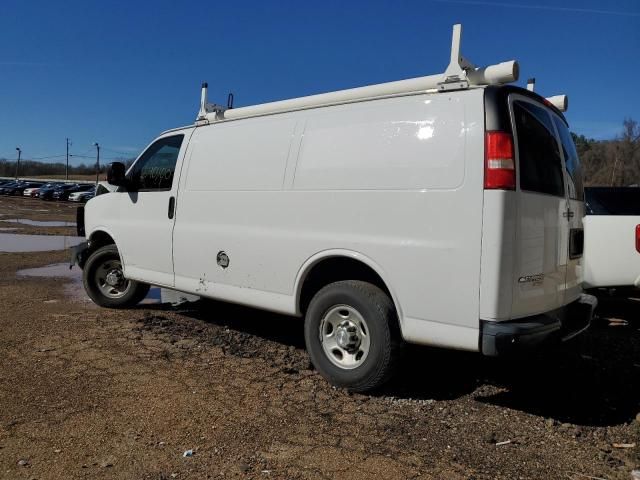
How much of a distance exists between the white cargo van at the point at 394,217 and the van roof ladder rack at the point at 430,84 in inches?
0.5

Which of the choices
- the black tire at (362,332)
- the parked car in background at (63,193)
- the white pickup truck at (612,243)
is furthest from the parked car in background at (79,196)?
the black tire at (362,332)

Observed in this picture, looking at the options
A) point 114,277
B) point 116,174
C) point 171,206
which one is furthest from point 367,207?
point 114,277

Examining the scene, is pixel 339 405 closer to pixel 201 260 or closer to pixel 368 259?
pixel 368 259

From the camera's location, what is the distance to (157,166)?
617cm

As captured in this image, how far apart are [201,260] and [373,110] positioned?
236 cm

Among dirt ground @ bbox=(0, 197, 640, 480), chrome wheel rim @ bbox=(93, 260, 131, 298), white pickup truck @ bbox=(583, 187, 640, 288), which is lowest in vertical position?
dirt ground @ bbox=(0, 197, 640, 480)

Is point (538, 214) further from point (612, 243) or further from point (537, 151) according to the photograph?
point (612, 243)

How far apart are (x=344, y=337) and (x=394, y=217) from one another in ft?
3.47

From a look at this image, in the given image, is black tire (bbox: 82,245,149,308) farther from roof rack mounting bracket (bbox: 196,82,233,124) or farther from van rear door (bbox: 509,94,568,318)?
van rear door (bbox: 509,94,568,318)

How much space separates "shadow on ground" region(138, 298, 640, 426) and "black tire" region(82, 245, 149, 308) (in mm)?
918

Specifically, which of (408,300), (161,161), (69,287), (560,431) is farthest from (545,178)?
(69,287)

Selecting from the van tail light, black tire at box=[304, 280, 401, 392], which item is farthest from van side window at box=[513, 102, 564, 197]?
black tire at box=[304, 280, 401, 392]

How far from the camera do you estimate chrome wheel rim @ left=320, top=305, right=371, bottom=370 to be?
4.25 m

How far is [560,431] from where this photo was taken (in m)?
3.71
